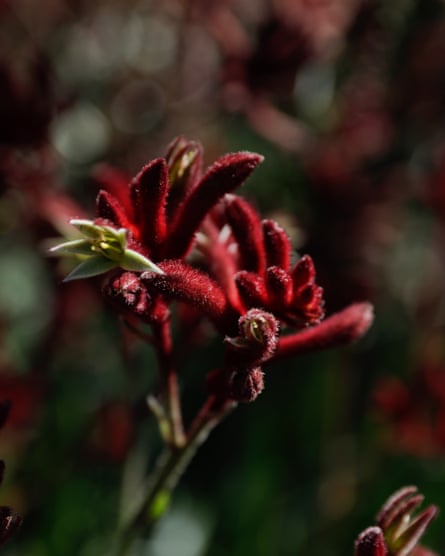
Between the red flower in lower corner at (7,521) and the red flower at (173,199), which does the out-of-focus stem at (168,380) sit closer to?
the red flower at (173,199)

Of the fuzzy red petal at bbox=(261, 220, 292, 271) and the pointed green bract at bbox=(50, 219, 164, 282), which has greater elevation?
the pointed green bract at bbox=(50, 219, 164, 282)

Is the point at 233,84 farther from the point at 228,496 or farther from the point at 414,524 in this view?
the point at 414,524

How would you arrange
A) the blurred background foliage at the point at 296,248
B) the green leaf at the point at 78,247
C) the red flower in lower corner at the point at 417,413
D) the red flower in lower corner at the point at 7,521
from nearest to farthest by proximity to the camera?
the red flower in lower corner at the point at 7,521, the green leaf at the point at 78,247, the blurred background foliage at the point at 296,248, the red flower in lower corner at the point at 417,413

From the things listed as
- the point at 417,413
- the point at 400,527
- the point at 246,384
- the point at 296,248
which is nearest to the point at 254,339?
the point at 246,384

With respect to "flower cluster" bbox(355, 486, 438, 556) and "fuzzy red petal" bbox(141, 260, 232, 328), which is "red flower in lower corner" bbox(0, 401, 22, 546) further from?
"flower cluster" bbox(355, 486, 438, 556)

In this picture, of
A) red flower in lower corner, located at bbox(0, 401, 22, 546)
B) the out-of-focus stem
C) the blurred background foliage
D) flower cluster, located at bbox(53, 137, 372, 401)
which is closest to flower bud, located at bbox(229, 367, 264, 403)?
flower cluster, located at bbox(53, 137, 372, 401)

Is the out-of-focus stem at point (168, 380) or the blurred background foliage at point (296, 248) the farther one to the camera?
the blurred background foliage at point (296, 248)

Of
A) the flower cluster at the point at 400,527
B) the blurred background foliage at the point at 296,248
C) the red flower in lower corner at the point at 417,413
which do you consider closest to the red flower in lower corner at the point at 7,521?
Answer: the flower cluster at the point at 400,527
